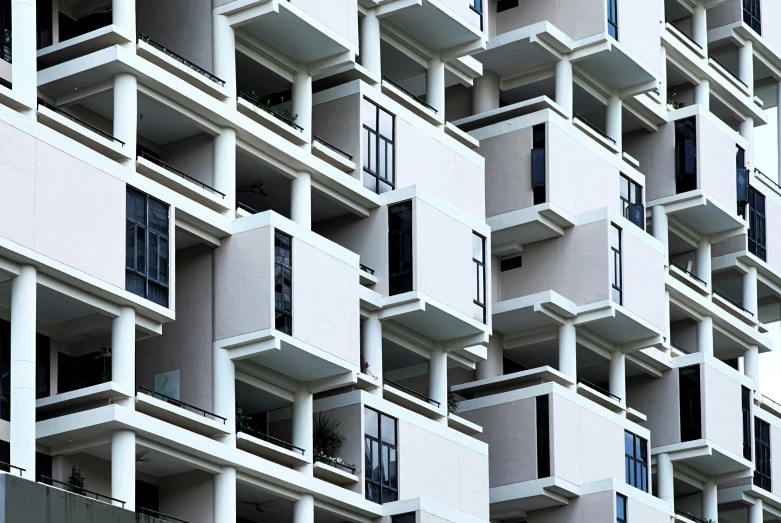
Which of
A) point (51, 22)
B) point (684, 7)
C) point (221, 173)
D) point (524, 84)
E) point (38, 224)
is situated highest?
point (684, 7)

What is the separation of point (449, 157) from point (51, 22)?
44.7 ft

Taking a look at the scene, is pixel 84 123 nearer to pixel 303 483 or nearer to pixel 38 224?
pixel 38 224

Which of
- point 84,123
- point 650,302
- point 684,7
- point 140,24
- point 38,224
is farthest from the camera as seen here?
point 684,7

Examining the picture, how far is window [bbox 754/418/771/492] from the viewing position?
251 feet

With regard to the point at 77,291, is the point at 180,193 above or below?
above

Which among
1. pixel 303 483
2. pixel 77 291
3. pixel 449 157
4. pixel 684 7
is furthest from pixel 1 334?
pixel 684 7

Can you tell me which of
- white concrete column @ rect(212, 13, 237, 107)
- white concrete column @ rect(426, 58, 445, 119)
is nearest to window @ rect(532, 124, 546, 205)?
white concrete column @ rect(426, 58, 445, 119)

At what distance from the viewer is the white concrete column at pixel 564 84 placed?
69.9 meters

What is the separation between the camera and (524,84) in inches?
2817

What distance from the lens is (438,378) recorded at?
204 feet

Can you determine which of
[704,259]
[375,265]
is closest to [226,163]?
[375,265]

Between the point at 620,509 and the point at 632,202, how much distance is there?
11987 millimetres

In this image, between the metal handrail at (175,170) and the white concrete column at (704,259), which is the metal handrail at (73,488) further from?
the white concrete column at (704,259)

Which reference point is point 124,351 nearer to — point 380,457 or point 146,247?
point 146,247
